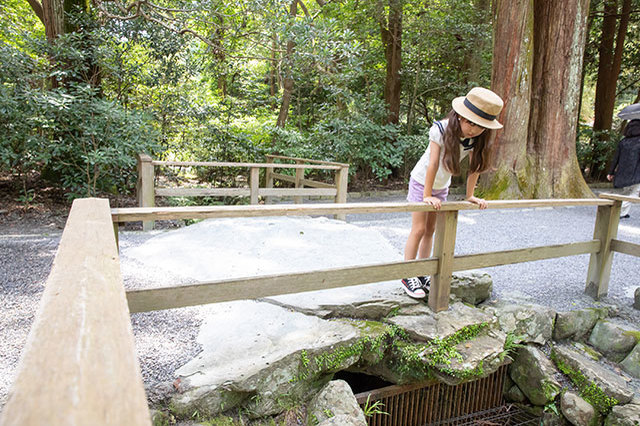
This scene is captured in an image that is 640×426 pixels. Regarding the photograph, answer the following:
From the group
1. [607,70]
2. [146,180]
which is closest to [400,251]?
[146,180]

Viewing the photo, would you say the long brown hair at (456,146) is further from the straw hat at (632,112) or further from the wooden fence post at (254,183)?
the straw hat at (632,112)

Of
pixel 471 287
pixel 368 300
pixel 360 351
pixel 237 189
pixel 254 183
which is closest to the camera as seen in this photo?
pixel 360 351

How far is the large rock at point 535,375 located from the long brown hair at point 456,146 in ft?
5.35

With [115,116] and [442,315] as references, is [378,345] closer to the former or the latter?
[442,315]

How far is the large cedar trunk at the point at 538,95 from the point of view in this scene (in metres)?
7.98

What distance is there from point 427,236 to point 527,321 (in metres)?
1.11

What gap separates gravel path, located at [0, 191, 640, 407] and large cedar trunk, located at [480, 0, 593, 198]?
0.62 metres

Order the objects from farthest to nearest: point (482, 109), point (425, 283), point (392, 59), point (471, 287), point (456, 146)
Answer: point (392, 59)
point (471, 287)
point (425, 283)
point (456, 146)
point (482, 109)

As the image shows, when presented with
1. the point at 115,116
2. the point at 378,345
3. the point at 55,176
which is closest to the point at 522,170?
the point at 378,345

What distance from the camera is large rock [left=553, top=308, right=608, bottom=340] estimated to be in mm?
3703

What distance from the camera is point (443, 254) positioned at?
3.17 meters

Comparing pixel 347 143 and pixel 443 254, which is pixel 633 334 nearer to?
pixel 443 254

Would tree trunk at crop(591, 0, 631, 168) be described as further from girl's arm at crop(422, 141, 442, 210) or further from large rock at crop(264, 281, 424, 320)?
girl's arm at crop(422, 141, 442, 210)

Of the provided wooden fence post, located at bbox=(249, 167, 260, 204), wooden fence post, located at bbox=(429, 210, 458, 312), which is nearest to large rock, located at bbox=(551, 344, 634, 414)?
wooden fence post, located at bbox=(429, 210, 458, 312)
